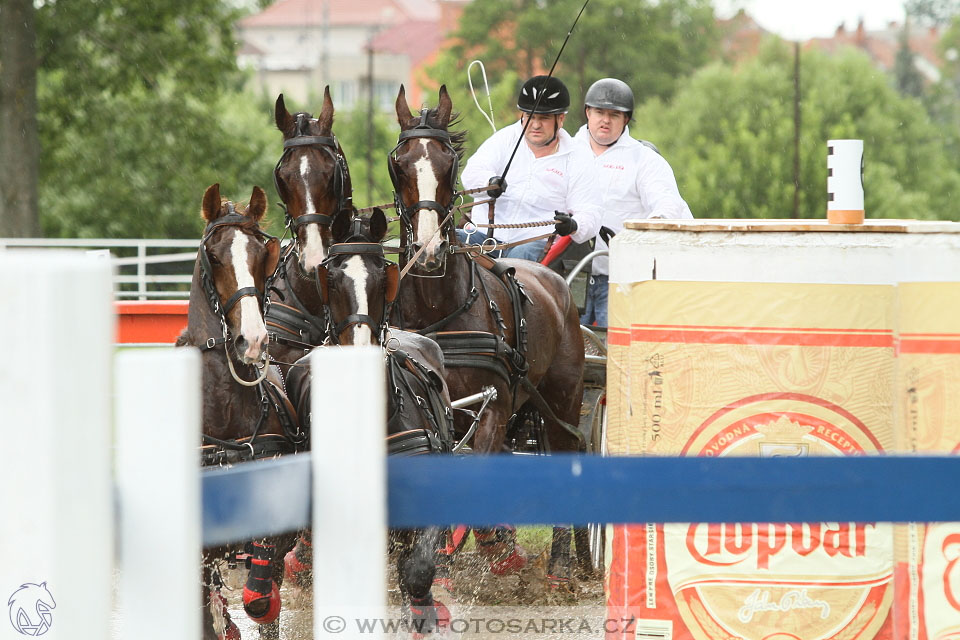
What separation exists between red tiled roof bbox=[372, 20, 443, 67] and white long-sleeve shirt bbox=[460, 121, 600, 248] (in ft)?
308

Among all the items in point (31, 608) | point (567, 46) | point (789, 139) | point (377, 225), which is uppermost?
point (567, 46)

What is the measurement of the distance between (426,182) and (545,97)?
1.87m

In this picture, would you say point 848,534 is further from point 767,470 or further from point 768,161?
point 768,161

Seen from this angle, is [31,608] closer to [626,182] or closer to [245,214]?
[245,214]

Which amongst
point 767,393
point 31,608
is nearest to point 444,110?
point 767,393

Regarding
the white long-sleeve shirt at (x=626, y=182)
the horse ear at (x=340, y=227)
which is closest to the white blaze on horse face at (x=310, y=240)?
Result: the horse ear at (x=340, y=227)

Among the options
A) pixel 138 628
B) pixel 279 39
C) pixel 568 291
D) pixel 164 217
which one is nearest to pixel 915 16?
pixel 279 39

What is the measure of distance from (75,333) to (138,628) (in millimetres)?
319

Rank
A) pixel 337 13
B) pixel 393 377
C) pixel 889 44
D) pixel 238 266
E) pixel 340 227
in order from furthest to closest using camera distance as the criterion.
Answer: pixel 337 13
pixel 889 44
pixel 340 227
pixel 393 377
pixel 238 266

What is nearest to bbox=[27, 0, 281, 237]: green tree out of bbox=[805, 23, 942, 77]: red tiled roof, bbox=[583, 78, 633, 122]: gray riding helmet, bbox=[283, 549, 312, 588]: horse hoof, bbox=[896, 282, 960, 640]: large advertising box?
bbox=[583, 78, 633, 122]: gray riding helmet

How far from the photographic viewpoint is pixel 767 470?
66.4 inches

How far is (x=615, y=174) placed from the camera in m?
7.83

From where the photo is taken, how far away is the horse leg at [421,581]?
4691 mm

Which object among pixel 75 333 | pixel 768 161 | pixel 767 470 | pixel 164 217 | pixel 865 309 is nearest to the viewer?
pixel 75 333
